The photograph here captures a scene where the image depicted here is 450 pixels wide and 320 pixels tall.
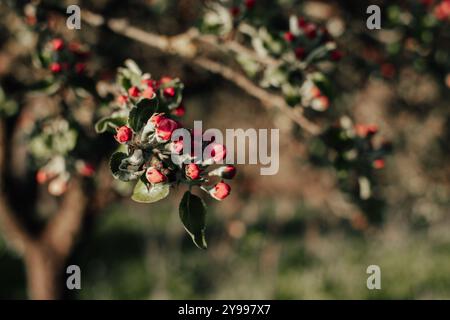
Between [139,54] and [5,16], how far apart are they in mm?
794

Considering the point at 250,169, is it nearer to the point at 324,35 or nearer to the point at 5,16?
the point at 5,16

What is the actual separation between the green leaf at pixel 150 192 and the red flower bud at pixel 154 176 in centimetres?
2

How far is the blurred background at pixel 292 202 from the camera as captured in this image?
2932 millimetres

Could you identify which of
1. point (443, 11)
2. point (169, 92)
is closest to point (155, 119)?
point (169, 92)

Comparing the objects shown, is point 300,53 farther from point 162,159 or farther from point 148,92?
point 162,159

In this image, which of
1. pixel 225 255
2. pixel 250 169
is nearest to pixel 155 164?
pixel 250 169

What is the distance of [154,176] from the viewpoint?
3.91 ft

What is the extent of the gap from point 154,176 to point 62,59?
88 cm

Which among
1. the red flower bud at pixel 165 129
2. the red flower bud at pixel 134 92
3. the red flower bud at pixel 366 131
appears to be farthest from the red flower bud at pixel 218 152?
the red flower bud at pixel 366 131

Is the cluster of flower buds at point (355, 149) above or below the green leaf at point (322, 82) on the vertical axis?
below

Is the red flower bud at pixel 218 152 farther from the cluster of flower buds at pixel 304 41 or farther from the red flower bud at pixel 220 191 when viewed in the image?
the cluster of flower buds at pixel 304 41

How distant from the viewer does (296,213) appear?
1078 cm

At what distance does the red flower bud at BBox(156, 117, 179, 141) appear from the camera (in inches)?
47.6

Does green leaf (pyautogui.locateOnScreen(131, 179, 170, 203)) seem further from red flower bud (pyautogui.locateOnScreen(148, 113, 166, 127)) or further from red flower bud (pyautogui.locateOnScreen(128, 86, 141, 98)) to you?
red flower bud (pyautogui.locateOnScreen(128, 86, 141, 98))
